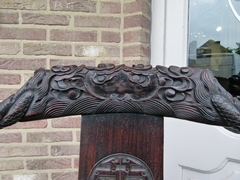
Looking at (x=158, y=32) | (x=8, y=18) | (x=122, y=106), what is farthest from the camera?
(x=158, y=32)

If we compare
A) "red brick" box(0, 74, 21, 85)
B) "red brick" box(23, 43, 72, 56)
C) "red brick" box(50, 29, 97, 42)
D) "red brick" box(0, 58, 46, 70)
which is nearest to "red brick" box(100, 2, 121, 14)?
"red brick" box(50, 29, 97, 42)

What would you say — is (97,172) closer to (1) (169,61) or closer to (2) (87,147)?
(2) (87,147)

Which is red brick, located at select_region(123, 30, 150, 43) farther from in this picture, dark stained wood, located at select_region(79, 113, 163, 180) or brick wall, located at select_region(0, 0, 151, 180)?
dark stained wood, located at select_region(79, 113, 163, 180)

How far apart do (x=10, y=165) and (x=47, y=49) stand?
1.87 ft

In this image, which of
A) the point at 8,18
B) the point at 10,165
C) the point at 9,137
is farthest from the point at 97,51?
the point at 10,165

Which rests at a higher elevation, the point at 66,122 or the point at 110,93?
the point at 110,93

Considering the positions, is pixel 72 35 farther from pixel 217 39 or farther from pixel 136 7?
pixel 217 39

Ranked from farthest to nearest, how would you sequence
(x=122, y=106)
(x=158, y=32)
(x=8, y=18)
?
(x=158, y=32) → (x=8, y=18) → (x=122, y=106)

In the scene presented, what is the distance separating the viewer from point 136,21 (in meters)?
Result: 1.17

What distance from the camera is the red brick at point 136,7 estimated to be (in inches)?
46.0

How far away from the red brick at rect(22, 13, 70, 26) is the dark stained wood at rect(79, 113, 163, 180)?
727mm

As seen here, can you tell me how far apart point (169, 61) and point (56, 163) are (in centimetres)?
75

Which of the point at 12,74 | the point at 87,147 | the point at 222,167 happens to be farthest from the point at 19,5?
the point at 222,167

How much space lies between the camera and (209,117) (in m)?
0.53
